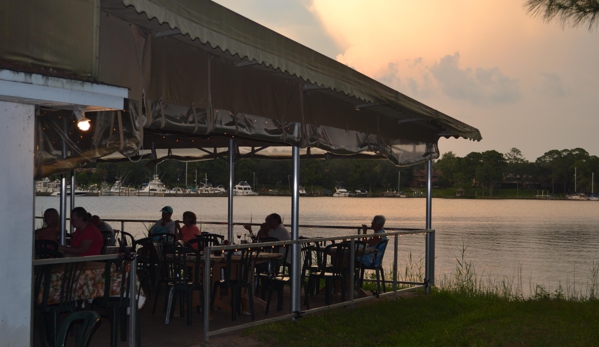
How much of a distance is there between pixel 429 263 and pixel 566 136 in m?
36.3

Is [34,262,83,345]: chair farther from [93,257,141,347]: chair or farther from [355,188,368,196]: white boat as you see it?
[355,188,368,196]: white boat

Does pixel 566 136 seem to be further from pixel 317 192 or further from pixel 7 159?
pixel 317 192

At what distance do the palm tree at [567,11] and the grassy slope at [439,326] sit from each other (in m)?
3.47

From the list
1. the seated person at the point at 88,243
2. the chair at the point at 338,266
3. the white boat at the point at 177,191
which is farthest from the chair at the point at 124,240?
the white boat at the point at 177,191

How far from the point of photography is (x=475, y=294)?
10.5 meters

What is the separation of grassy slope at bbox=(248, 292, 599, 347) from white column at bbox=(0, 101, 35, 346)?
97.7 inches

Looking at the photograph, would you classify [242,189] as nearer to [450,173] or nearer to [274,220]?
[450,173]

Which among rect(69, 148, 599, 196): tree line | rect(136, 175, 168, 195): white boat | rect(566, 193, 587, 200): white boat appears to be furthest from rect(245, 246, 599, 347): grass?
rect(566, 193, 587, 200): white boat

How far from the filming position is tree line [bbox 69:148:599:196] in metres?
68.1

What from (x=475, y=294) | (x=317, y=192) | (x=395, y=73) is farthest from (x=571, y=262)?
(x=317, y=192)

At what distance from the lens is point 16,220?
3.86 m

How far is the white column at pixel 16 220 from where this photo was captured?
150 inches

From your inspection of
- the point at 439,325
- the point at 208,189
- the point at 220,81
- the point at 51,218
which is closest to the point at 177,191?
the point at 208,189

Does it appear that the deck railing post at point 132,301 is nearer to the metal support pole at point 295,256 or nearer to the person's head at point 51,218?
the metal support pole at point 295,256
